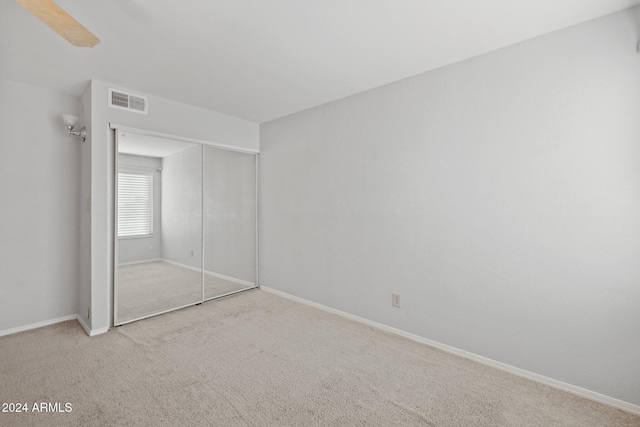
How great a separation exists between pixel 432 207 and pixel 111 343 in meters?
3.19

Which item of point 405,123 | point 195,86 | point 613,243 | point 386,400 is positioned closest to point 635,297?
point 613,243

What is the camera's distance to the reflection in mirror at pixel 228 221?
3.79 m

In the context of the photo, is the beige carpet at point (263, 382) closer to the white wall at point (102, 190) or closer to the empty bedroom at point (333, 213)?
the empty bedroom at point (333, 213)

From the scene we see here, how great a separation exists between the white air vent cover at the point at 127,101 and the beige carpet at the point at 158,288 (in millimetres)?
1681

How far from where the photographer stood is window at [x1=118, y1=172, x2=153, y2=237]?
10.1ft

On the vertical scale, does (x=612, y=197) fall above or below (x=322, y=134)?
below

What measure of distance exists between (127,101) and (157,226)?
1.41 m

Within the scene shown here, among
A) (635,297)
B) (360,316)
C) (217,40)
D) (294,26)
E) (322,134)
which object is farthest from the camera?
(322,134)

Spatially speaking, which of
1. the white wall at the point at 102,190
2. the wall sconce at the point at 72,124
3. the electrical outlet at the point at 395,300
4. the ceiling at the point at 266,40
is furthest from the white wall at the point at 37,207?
the electrical outlet at the point at 395,300

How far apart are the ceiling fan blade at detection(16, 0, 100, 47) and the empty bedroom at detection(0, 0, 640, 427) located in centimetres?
2

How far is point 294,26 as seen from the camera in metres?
2.01

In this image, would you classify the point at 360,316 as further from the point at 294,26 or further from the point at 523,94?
the point at 294,26

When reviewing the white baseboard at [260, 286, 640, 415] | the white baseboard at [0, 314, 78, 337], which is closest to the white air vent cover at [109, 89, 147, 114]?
the white baseboard at [0, 314, 78, 337]

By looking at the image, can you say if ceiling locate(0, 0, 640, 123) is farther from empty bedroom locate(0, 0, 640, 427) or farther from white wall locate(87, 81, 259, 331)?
white wall locate(87, 81, 259, 331)
